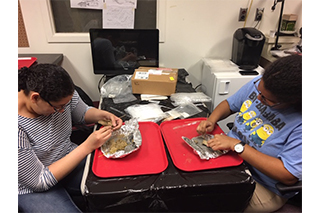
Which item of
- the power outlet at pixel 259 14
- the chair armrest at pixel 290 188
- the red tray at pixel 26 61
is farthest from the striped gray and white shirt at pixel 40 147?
the power outlet at pixel 259 14

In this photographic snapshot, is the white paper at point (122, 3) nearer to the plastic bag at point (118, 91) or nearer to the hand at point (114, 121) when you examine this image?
the plastic bag at point (118, 91)

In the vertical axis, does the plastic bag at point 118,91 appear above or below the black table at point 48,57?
below

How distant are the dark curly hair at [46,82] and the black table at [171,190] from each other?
13.3 inches

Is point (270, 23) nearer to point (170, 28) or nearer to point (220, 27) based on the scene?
point (220, 27)

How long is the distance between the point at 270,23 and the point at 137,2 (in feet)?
4.56

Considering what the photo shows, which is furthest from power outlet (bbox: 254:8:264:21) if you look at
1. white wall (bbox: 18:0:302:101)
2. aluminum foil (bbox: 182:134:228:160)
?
aluminum foil (bbox: 182:134:228:160)

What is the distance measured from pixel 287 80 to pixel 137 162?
728 mm

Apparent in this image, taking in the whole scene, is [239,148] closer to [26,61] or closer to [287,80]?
[287,80]

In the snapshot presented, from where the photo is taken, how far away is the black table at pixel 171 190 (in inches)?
32.9

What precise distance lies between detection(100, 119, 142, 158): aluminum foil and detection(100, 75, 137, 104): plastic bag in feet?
1.42

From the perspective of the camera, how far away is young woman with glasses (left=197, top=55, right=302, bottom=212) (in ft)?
2.78

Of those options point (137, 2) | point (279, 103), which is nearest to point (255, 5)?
point (137, 2)

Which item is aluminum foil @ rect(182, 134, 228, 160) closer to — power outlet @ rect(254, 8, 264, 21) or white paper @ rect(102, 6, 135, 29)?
white paper @ rect(102, 6, 135, 29)

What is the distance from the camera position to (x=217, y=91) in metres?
1.89
